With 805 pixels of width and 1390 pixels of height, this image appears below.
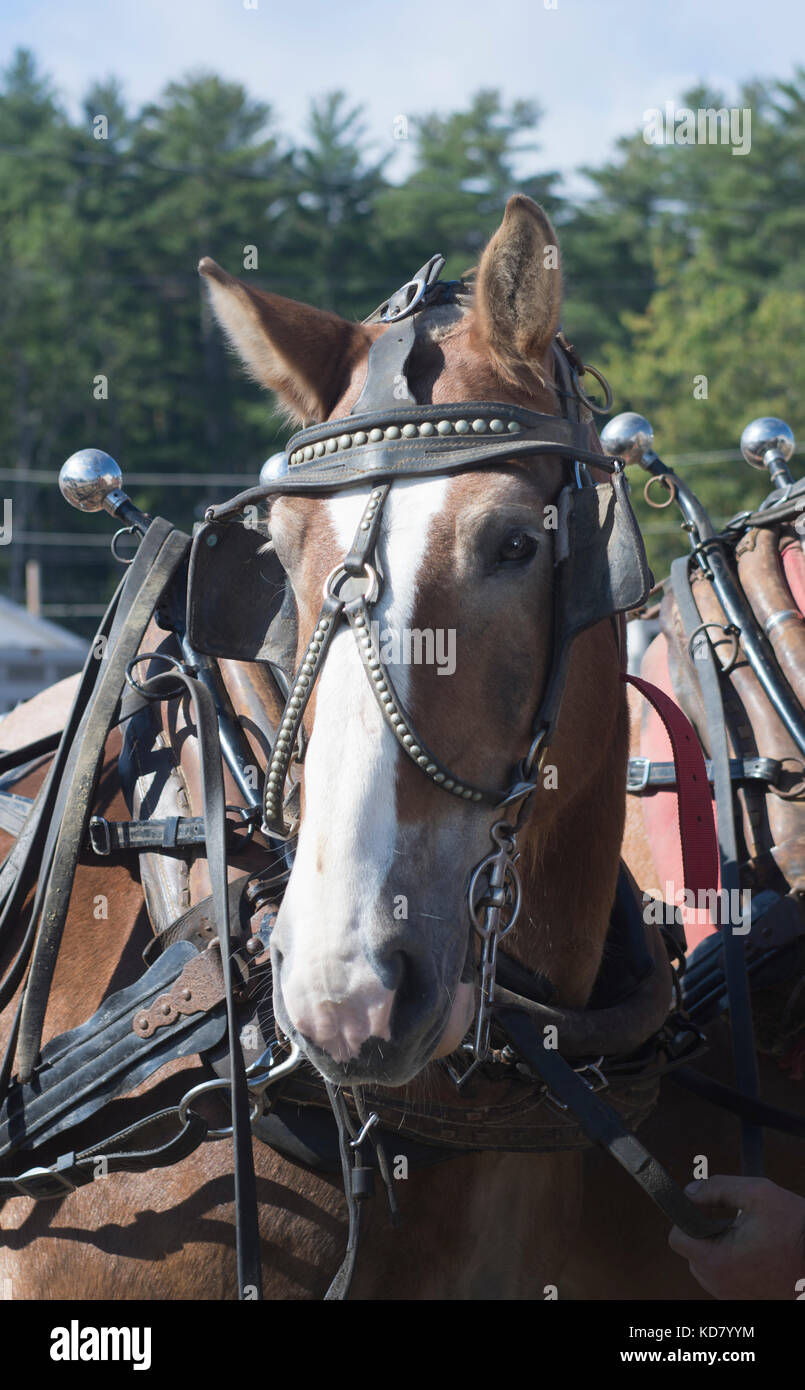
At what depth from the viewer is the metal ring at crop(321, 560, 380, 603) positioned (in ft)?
6.14

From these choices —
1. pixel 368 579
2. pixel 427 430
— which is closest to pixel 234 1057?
pixel 368 579

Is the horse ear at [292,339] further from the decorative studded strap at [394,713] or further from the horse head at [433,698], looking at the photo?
the decorative studded strap at [394,713]

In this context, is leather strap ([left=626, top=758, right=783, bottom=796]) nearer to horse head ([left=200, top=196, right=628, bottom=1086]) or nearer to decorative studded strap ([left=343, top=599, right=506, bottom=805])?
horse head ([left=200, top=196, right=628, bottom=1086])

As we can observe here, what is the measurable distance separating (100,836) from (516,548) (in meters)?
1.00

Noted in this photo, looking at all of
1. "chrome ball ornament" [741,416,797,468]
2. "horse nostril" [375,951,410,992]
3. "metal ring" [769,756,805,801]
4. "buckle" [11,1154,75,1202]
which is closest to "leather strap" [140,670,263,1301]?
"buckle" [11,1154,75,1202]

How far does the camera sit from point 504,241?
205cm

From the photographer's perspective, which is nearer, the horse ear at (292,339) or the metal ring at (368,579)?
the metal ring at (368,579)

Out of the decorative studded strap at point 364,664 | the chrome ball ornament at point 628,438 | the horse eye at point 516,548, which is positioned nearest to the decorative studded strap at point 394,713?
the decorative studded strap at point 364,664

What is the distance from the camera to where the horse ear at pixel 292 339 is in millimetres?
2246

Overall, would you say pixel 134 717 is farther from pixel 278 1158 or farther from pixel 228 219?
pixel 228 219

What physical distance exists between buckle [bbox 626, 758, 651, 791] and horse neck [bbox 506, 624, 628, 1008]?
56cm

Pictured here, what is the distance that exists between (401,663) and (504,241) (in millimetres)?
721

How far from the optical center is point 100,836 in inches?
96.0
